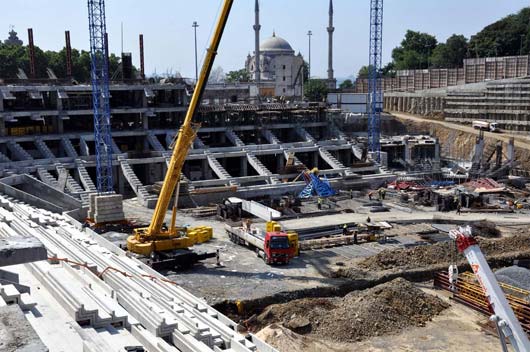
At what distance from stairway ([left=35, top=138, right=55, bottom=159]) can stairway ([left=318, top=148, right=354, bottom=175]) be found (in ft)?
68.1

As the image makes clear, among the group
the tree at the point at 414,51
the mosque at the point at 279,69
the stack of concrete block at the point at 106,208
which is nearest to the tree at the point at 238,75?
the mosque at the point at 279,69

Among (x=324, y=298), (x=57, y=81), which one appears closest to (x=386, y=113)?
(x=57, y=81)

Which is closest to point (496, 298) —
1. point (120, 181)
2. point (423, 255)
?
point (423, 255)

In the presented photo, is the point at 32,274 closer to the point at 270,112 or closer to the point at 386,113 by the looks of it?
the point at 270,112

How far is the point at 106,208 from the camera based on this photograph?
113 feet

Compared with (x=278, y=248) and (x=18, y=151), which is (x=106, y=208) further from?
(x=18, y=151)

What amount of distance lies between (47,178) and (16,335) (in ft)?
110

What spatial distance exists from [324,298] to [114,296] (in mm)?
8235

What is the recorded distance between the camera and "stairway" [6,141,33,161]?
4594cm

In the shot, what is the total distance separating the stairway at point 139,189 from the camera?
39.9 meters

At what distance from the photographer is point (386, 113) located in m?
79.4

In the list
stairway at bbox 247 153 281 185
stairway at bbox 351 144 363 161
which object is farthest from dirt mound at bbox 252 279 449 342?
stairway at bbox 351 144 363 161

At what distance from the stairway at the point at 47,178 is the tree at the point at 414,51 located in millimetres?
74373

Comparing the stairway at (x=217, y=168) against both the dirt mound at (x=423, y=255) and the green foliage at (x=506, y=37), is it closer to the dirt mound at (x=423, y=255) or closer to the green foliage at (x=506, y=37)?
the dirt mound at (x=423, y=255)
